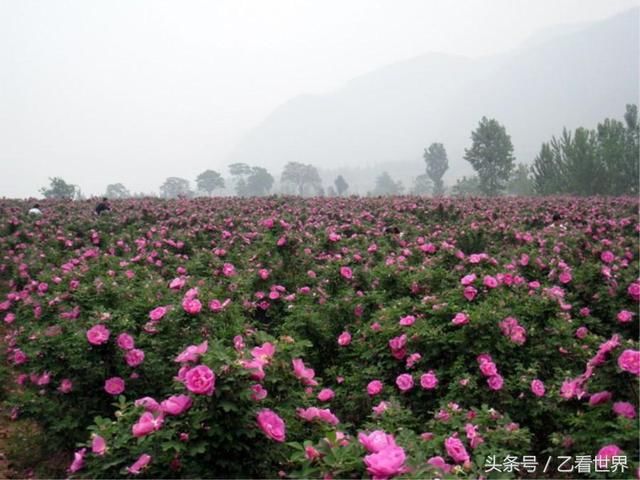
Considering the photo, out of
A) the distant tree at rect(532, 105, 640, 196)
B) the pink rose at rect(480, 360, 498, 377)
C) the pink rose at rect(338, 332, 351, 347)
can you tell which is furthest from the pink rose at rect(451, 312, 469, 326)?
the distant tree at rect(532, 105, 640, 196)

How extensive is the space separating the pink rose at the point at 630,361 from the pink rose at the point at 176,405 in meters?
1.79

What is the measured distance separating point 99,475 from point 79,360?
1315mm

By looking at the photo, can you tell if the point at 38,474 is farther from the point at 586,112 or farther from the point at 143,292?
the point at 586,112

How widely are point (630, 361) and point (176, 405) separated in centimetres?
185

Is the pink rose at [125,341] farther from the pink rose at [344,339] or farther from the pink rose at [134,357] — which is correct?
the pink rose at [344,339]

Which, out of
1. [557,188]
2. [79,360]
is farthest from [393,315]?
[557,188]

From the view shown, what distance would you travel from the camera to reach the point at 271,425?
188 centimetres

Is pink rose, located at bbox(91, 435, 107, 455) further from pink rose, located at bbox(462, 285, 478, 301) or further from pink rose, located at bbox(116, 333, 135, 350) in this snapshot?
pink rose, located at bbox(462, 285, 478, 301)

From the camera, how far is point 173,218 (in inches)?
417

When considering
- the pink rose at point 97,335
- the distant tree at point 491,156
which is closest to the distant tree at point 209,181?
the distant tree at point 491,156

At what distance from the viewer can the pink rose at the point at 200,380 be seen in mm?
1760

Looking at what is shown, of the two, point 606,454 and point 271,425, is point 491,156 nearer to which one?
point 606,454

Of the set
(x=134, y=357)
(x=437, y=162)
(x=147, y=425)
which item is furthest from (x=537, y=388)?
(x=437, y=162)

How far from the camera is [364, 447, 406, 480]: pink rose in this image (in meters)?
1.49
